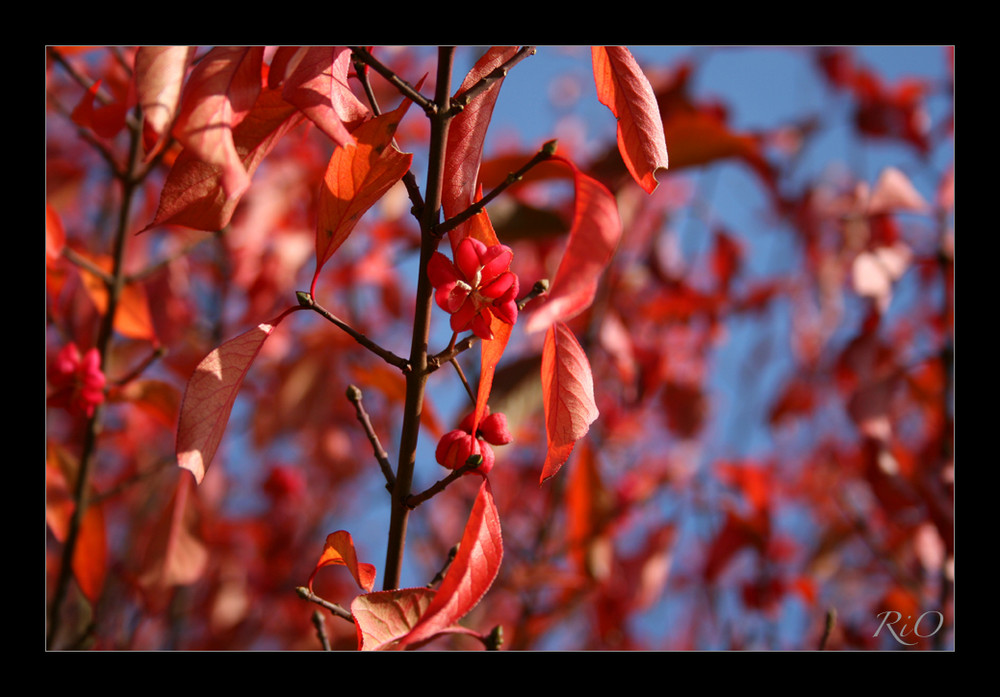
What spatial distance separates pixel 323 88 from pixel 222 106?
0.27ft

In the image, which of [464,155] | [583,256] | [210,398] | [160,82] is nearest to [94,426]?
[210,398]

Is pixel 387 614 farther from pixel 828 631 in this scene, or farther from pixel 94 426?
pixel 94 426

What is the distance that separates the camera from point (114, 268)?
1.15 metres

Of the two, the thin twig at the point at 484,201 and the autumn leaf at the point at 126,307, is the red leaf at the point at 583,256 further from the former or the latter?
the autumn leaf at the point at 126,307

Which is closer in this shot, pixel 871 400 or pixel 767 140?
pixel 871 400

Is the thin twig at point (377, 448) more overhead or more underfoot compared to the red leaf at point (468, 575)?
more overhead

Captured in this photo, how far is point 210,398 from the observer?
0.63m

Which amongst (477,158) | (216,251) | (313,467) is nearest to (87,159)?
(216,251)

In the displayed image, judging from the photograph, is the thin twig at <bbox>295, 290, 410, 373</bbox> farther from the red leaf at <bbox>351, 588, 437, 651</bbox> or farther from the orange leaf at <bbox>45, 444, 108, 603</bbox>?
the orange leaf at <bbox>45, 444, 108, 603</bbox>

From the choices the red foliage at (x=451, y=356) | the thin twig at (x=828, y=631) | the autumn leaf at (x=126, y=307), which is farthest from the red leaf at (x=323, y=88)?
the thin twig at (x=828, y=631)

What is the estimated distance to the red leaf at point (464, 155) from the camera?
2.06 ft

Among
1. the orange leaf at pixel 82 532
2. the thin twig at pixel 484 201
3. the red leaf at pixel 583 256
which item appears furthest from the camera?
the orange leaf at pixel 82 532

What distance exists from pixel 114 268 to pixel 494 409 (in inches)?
26.3
